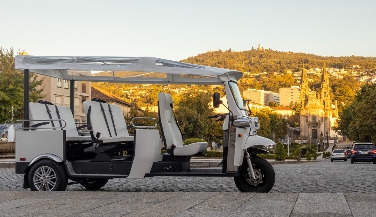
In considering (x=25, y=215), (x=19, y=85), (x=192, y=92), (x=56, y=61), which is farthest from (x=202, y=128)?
(x=25, y=215)

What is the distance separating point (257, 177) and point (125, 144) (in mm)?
2666

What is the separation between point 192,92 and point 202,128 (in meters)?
19.0

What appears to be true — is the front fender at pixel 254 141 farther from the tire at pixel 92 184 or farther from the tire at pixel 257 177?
the tire at pixel 92 184

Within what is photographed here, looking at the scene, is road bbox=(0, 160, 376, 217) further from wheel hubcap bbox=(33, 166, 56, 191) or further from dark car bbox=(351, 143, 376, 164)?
dark car bbox=(351, 143, 376, 164)

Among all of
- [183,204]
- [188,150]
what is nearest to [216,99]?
[188,150]

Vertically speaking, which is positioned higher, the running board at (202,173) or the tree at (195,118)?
the running board at (202,173)

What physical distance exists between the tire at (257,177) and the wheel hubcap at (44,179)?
3.52 m

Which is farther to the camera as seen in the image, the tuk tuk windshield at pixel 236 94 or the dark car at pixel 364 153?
the dark car at pixel 364 153

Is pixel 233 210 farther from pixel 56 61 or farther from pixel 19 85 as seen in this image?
pixel 19 85

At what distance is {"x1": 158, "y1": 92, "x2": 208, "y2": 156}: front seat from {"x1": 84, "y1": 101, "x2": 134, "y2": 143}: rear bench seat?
0.72m

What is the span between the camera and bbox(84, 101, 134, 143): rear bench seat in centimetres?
1466

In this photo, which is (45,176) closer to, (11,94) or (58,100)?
(11,94)

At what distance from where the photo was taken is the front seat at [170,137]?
14.4m

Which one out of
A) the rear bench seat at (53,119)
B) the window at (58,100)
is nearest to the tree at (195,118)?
the window at (58,100)
